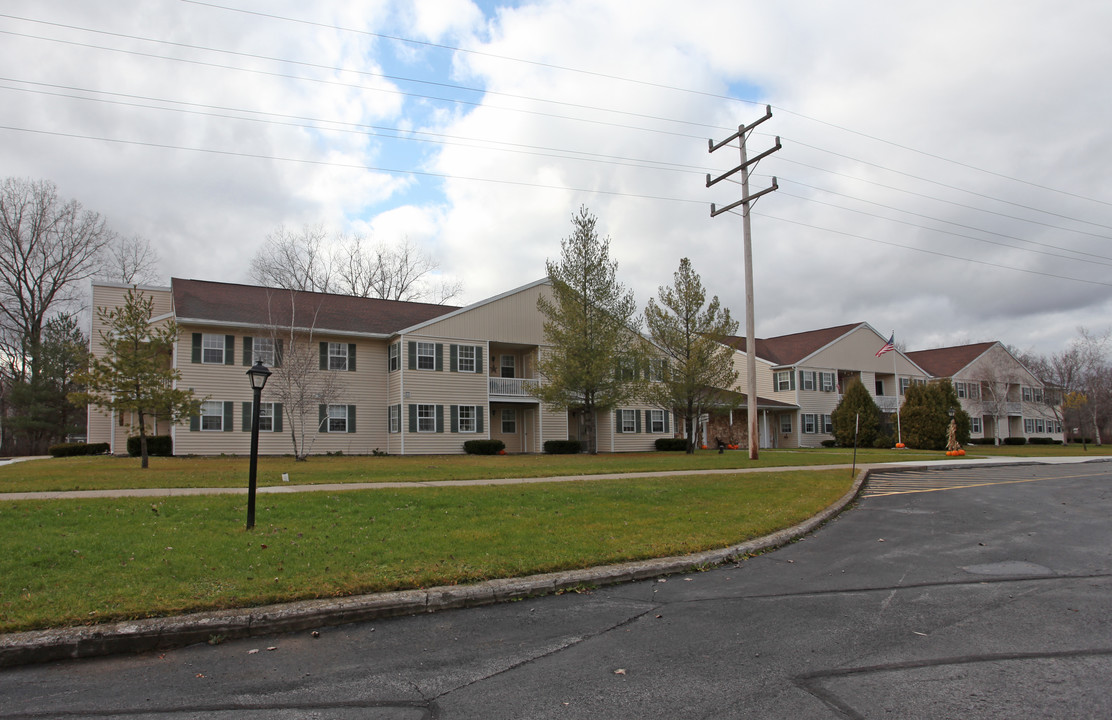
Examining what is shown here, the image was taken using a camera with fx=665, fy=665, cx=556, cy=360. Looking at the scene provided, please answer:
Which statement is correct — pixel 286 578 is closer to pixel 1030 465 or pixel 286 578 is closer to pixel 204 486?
pixel 204 486

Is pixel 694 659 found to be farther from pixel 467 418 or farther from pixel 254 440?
pixel 467 418

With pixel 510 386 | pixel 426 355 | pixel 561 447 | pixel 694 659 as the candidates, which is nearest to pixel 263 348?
pixel 426 355

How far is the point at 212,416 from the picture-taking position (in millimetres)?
26578

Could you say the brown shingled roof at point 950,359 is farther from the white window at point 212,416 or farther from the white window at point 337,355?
the white window at point 212,416

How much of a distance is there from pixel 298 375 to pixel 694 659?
21.5 meters

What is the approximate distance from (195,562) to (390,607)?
2448mm

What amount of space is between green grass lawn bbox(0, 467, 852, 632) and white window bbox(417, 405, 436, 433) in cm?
1722

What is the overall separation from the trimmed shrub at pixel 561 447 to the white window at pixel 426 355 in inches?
262

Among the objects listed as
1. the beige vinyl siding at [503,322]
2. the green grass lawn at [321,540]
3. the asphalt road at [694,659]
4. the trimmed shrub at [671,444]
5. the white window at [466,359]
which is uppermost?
the beige vinyl siding at [503,322]

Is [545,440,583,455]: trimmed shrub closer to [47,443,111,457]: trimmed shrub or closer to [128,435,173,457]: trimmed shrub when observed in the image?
[128,435,173,457]: trimmed shrub

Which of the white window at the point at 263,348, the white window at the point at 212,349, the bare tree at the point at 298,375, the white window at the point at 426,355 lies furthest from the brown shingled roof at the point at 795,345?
the white window at the point at 212,349

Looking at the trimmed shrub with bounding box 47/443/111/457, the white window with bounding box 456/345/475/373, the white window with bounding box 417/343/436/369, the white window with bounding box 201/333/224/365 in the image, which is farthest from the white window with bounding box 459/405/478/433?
the trimmed shrub with bounding box 47/443/111/457

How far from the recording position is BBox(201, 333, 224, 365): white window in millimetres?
26641

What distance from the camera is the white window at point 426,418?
2939 centimetres
